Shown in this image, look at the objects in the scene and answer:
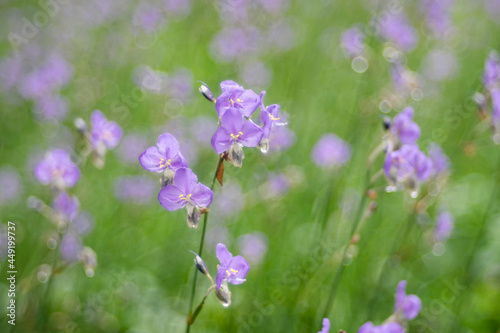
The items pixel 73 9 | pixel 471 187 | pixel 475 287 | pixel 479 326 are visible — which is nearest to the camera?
pixel 479 326

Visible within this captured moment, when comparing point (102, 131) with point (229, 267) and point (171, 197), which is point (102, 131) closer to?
point (171, 197)

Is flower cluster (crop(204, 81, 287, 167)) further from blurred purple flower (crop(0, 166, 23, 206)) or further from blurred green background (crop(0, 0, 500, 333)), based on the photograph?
blurred purple flower (crop(0, 166, 23, 206))

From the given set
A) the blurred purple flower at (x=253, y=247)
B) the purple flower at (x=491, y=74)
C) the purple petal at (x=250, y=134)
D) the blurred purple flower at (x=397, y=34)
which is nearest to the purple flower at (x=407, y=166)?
the purple flower at (x=491, y=74)

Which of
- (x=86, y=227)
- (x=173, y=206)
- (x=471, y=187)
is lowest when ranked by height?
(x=86, y=227)

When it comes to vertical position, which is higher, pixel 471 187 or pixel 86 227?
pixel 471 187

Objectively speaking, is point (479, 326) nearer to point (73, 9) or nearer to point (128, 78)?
point (128, 78)

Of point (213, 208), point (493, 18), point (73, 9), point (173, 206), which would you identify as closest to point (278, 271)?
point (213, 208)

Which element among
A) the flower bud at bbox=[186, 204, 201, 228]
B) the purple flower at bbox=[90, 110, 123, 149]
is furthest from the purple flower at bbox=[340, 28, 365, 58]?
the flower bud at bbox=[186, 204, 201, 228]
